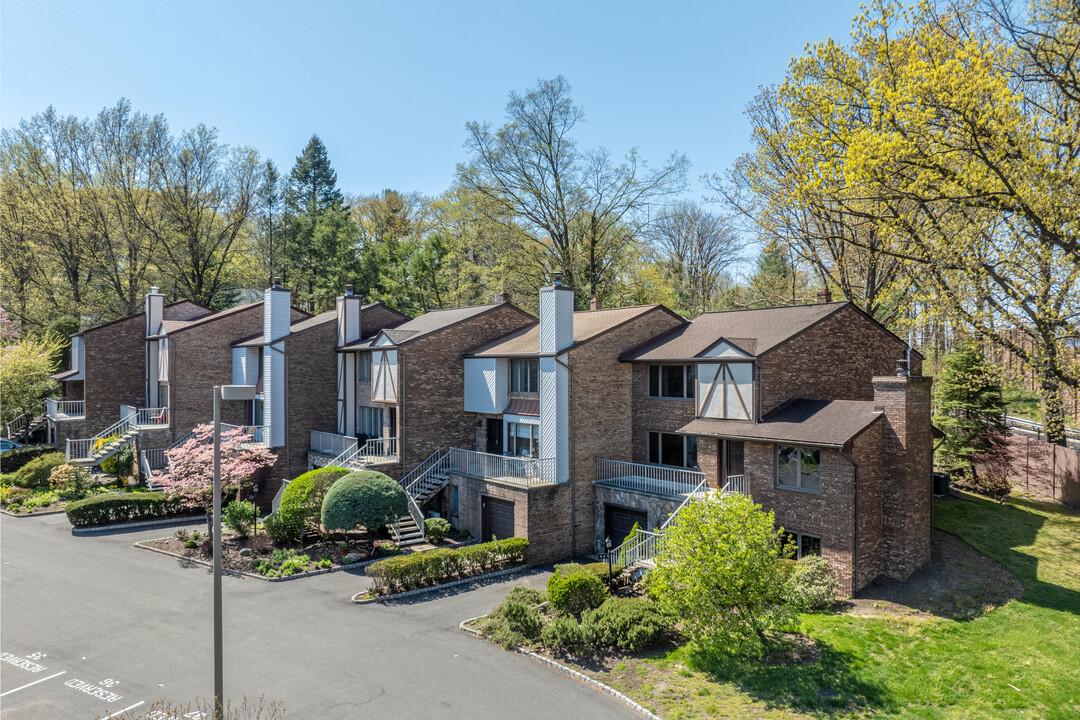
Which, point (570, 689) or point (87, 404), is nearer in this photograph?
point (570, 689)

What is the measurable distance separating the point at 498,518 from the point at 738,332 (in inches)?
443

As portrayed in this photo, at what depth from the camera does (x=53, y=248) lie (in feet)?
138

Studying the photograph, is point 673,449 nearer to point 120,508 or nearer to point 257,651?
point 257,651

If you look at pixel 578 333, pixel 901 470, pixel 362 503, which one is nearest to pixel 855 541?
pixel 901 470

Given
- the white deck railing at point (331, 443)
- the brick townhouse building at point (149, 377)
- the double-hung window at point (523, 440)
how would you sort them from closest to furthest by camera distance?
the double-hung window at point (523, 440)
the white deck railing at point (331, 443)
the brick townhouse building at point (149, 377)

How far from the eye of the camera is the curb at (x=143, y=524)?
79.1 ft

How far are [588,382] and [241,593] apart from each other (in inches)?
518

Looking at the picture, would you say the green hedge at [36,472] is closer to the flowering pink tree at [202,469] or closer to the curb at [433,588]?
the flowering pink tree at [202,469]

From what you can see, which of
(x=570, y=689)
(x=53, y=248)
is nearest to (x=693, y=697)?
(x=570, y=689)

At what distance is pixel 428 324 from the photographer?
29.1 m

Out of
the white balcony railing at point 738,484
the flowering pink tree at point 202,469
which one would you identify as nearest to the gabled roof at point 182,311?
the flowering pink tree at point 202,469

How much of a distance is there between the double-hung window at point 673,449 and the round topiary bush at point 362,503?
958 centimetres

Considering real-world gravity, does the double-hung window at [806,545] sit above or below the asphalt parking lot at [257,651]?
above

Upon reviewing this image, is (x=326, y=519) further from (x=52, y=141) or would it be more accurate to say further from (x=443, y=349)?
(x=52, y=141)
